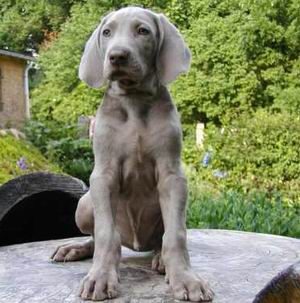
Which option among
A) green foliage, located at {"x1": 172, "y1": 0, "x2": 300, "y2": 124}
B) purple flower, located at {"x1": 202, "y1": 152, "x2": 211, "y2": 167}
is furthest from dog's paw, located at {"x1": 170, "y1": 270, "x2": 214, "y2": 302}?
green foliage, located at {"x1": 172, "y1": 0, "x2": 300, "y2": 124}

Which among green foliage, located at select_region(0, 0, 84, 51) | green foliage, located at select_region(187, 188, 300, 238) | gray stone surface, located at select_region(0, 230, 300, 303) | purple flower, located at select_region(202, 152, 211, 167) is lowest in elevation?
purple flower, located at select_region(202, 152, 211, 167)

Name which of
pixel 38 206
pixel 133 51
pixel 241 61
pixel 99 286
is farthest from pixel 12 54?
pixel 99 286

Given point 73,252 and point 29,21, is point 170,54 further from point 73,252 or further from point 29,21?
point 29,21

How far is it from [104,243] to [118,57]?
22.8 inches

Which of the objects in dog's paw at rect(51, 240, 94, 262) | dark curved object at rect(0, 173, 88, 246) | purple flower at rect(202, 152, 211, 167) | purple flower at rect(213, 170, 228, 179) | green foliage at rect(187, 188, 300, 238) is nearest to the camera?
dog's paw at rect(51, 240, 94, 262)

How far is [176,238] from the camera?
6.51 ft

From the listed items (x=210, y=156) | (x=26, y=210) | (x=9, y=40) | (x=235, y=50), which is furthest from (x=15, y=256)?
(x=9, y=40)

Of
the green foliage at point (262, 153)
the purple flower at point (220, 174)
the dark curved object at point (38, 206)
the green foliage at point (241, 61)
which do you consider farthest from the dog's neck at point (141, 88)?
the green foliage at point (241, 61)

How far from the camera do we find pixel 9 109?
15508 millimetres

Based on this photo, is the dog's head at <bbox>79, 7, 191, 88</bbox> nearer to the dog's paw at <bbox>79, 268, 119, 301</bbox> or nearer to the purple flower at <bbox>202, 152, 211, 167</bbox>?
the dog's paw at <bbox>79, 268, 119, 301</bbox>

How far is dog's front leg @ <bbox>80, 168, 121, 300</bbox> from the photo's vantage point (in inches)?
72.6

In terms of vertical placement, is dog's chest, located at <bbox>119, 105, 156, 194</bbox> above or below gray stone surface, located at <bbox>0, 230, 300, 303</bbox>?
above

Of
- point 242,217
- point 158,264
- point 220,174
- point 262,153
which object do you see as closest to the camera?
point 158,264

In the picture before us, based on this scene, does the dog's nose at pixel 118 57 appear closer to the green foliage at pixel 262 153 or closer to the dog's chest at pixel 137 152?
the dog's chest at pixel 137 152
